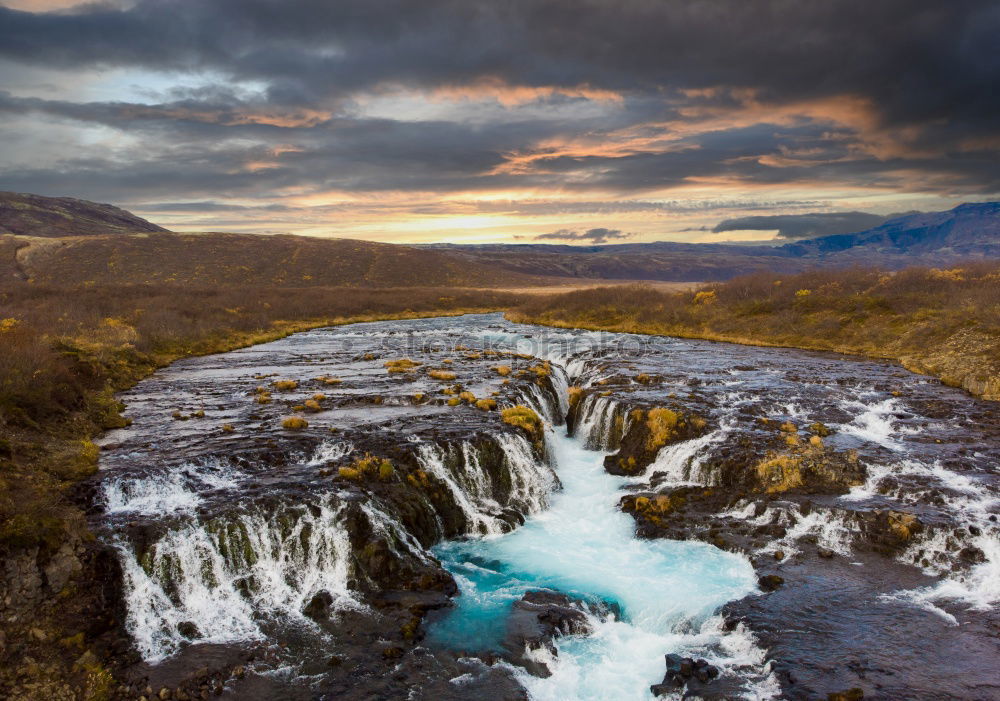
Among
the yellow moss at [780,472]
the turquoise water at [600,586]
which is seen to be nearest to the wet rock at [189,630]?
the turquoise water at [600,586]

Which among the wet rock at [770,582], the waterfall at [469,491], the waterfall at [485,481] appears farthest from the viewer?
the waterfall at [485,481]

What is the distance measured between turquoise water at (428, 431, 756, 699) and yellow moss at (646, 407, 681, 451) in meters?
4.22

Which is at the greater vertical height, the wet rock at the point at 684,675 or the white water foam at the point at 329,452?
the white water foam at the point at 329,452

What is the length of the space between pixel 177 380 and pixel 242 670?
31271mm

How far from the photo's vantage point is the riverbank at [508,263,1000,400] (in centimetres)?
4409

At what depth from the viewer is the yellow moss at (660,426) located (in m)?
28.2

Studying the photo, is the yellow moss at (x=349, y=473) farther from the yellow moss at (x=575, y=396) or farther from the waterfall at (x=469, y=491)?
the yellow moss at (x=575, y=396)

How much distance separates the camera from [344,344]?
62125 millimetres

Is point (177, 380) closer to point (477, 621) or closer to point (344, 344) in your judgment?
point (344, 344)

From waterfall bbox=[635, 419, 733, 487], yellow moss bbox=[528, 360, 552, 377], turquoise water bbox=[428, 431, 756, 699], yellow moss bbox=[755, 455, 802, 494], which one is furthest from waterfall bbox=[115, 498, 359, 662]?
yellow moss bbox=[528, 360, 552, 377]

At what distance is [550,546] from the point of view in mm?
21422

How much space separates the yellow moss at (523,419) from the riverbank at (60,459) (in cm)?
1676

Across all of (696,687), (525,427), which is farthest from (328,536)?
(525,427)

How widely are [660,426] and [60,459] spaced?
80.3ft
